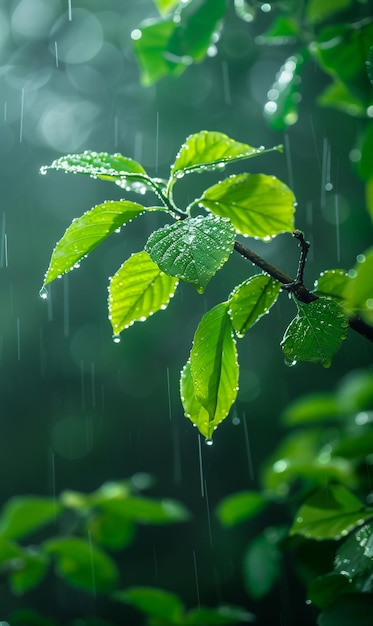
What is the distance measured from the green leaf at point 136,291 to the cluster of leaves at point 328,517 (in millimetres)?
463

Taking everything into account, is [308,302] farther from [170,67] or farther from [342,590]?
[170,67]

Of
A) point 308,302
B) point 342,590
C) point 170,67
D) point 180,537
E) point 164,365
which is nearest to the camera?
point 308,302

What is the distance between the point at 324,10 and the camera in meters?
1.37

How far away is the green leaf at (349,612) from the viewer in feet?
2.92

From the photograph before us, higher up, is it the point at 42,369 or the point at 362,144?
the point at 42,369

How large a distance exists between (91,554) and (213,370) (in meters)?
Answer: 1.16

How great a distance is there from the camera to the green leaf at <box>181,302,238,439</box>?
2.44 ft

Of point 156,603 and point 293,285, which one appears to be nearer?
point 293,285

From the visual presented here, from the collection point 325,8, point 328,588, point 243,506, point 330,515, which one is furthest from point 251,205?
point 243,506

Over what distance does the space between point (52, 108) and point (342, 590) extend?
23.7 feet

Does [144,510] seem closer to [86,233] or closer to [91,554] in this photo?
[91,554]

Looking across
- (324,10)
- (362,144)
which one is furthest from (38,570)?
(324,10)

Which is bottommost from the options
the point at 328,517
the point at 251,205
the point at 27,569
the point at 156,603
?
the point at 156,603

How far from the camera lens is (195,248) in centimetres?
65
